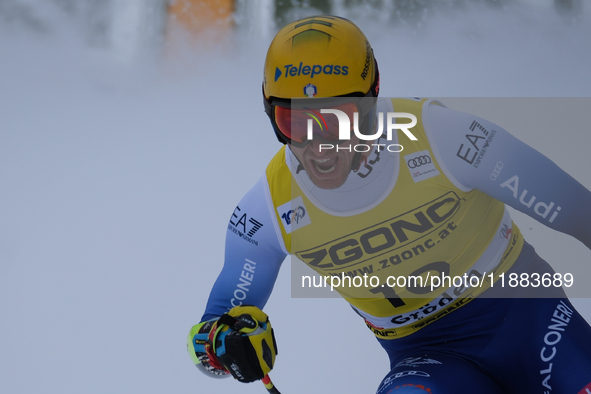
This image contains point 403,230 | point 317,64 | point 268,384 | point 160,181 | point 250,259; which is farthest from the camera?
point 160,181

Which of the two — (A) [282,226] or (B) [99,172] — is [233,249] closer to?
(A) [282,226]

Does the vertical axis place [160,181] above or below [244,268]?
above

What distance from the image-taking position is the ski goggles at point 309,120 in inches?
63.0

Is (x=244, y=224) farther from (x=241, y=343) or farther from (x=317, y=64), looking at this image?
(x=317, y=64)

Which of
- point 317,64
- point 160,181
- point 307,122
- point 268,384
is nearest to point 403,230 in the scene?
point 307,122

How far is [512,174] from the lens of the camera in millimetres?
1631

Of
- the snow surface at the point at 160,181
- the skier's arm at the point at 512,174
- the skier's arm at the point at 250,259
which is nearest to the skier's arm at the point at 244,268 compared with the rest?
the skier's arm at the point at 250,259

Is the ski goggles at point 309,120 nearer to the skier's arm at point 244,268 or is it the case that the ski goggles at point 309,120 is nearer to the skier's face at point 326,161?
the skier's face at point 326,161

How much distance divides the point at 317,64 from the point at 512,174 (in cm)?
65

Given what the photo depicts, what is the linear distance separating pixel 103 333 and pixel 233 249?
2.07 metres

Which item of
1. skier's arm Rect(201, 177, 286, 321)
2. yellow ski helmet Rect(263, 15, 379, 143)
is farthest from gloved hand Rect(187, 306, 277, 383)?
yellow ski helmet Rect(263, 15, 379, 143)

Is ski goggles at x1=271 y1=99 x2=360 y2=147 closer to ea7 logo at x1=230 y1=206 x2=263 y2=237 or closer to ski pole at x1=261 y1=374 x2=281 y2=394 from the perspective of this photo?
ea7 logo at x1=230 y1=206 x2=263 y2=237

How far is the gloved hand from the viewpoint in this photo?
166 cm

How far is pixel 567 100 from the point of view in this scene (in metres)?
4.11
